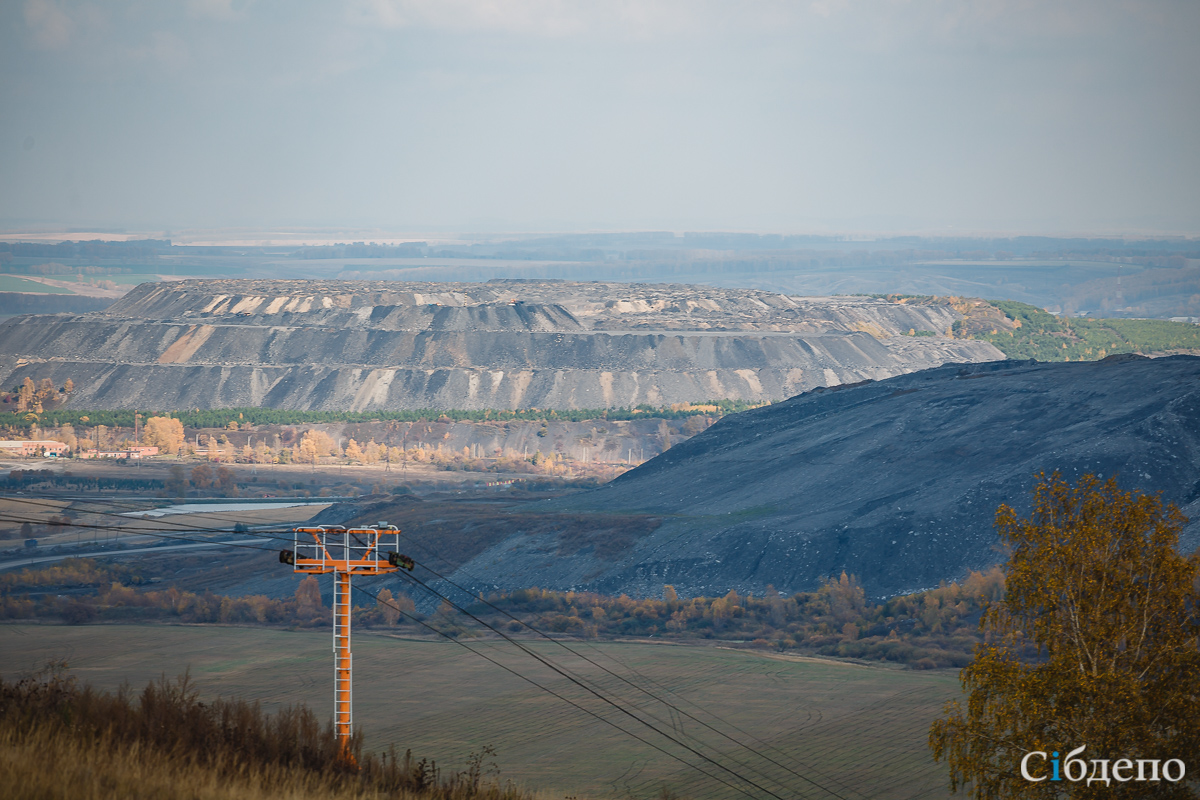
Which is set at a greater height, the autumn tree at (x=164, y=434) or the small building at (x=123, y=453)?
the autumn tree at (x=164, y=434)

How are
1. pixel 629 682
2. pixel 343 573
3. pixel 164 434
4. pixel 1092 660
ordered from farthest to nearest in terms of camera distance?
pixel 164 434 < pixel 629 682 < pixel 343 573 < pixel 1092 660

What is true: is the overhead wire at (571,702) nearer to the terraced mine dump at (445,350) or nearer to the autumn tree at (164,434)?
the autumn tree at (164,434)

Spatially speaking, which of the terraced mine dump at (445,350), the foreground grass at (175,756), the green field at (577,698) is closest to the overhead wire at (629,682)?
the green field at (577,698)

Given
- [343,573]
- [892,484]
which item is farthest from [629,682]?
[892,484]

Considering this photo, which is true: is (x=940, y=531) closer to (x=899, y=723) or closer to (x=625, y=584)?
(x=625, y=584)

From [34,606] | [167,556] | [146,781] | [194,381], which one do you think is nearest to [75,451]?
[194,381]

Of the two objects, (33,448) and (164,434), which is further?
(164,434)

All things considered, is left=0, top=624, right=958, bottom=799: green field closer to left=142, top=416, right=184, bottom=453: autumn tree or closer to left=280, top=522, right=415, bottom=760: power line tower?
left=280, top=522, right=415, bottom=760: power line tower

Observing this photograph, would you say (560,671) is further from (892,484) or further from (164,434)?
(164,434)
